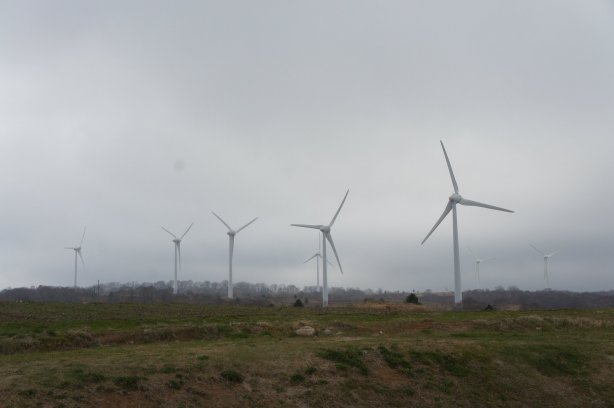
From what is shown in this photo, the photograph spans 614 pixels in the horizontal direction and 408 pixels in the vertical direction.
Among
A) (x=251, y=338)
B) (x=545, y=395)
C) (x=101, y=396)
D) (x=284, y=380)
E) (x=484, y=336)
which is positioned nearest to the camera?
(x=101, y=396)

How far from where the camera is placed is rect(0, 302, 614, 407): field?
840 inches

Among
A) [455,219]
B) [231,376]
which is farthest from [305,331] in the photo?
[455,219]

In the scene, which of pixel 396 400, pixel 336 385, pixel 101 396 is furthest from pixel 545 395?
pixel 101 396

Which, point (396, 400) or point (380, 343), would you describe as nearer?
point (396, 400)

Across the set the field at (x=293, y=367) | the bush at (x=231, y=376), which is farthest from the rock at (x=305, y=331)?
the bush at (x=231, y=376)

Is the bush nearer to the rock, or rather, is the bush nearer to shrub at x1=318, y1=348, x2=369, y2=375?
shrub at x1=318, y1=348, x2=369, y2=375

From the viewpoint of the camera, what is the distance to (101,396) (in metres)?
20.4

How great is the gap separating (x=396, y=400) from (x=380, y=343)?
18.7 feet

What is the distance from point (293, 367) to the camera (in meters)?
25.5

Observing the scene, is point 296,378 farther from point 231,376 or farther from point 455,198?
point 455,198

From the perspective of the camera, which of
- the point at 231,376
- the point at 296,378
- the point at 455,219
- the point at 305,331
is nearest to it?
the point at 231,376

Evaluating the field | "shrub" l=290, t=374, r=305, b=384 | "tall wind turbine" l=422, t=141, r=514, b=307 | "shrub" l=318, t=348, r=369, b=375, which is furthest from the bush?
"tall wind turbine" l=422, t=141, r=514, b=307

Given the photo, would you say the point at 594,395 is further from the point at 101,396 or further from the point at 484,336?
the point at 101,396

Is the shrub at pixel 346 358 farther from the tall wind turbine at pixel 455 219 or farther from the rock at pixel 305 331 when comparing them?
the tall wind turbine at pixel 455 219
